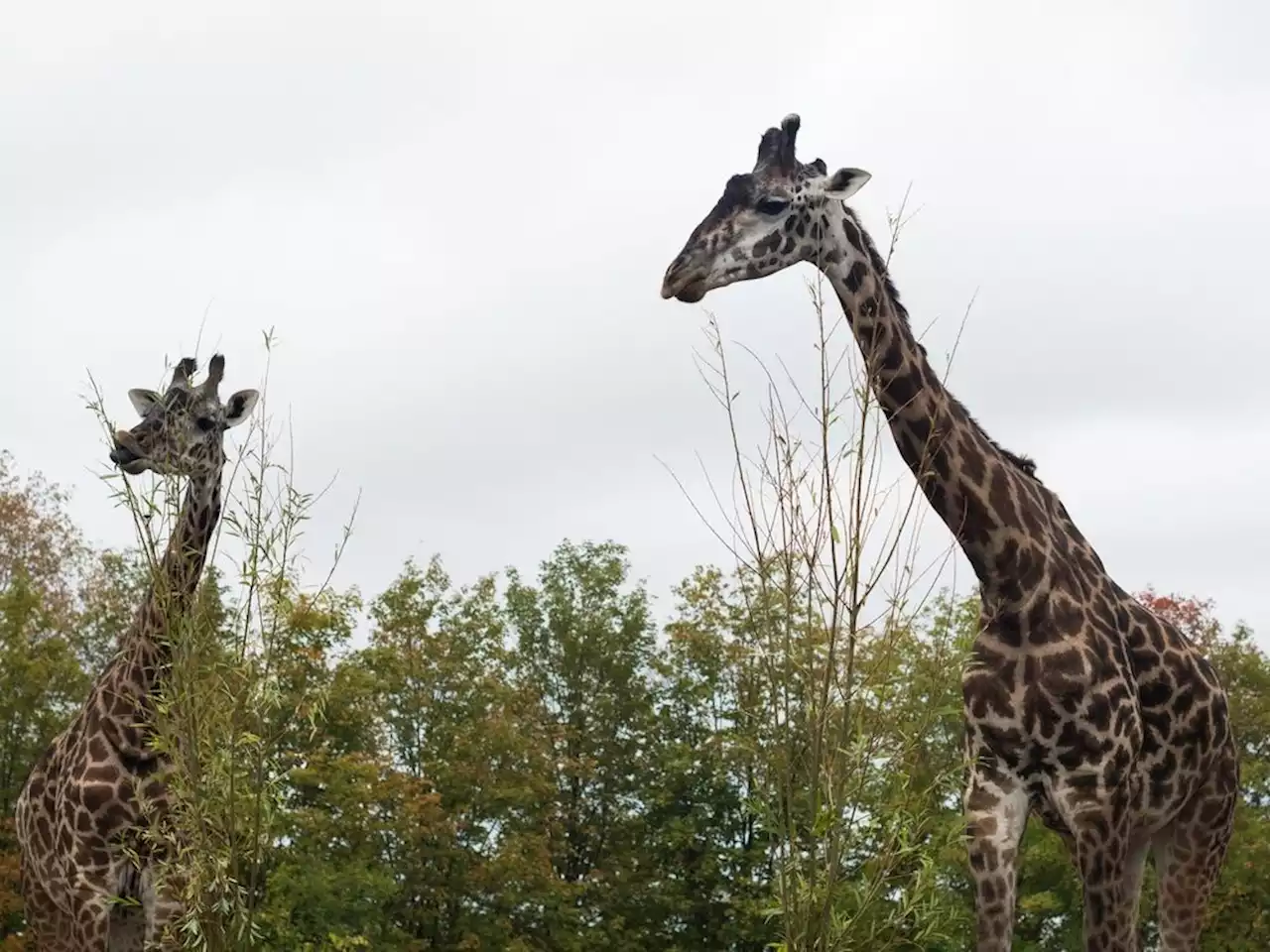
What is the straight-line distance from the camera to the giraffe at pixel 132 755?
341 inches

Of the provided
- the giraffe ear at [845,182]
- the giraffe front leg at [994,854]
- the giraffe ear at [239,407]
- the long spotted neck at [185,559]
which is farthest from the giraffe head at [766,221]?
the giraffe ear at [239,407]

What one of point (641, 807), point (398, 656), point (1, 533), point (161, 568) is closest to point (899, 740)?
point (161, 568)

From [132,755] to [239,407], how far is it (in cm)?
206

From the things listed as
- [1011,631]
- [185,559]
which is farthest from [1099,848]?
[185,559]

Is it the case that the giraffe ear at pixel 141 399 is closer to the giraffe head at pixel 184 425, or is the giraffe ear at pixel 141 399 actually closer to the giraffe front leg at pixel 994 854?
the giraffe head at pixel 184 425

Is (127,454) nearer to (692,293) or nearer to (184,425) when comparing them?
(184,425)

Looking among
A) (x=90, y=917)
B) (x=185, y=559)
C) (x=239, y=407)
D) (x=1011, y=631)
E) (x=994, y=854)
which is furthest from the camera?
(x=239, y=407)

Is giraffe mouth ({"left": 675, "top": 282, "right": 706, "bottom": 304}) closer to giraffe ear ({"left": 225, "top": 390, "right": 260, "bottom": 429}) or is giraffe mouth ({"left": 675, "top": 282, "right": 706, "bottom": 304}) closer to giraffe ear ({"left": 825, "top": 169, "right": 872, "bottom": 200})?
giraffe ear ({"left": 825, "top": 169, "right": 872, "bottom": 200})

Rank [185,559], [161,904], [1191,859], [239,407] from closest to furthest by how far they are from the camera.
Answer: [161,904]
[1191,859]
[185,559]
[239,407]

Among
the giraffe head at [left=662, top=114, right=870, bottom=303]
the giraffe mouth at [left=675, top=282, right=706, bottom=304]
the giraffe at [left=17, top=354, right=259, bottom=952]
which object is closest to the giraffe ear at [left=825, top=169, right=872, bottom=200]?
the giraffe head at [left=662, top=114, right=870, bottom=303]

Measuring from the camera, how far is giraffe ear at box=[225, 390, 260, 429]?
949cm

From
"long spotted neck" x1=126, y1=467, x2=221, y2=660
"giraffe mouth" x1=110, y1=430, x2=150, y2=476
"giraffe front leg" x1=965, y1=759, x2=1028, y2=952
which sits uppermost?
"giraffe mouth" x1=110, y1=430, x2=150, y2=476

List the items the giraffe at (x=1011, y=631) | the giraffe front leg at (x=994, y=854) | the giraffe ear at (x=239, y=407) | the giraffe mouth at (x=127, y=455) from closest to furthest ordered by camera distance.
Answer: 1. the giraffe front leg at (x=994, y=854)
2. the giraffe at (x=1011, y=631)
3. the giraffe mouth at (x=127, y=455)
4. the giraffe ear at (x=239, y=407)

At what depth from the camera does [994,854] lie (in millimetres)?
7133
